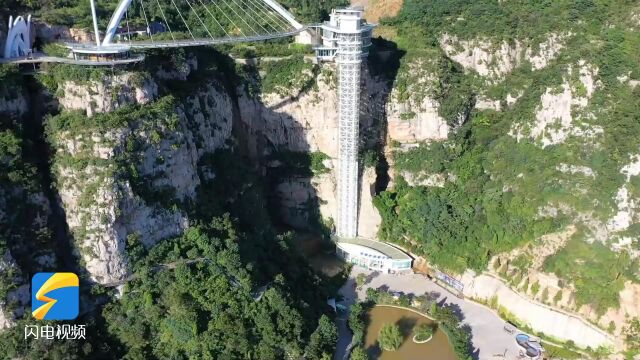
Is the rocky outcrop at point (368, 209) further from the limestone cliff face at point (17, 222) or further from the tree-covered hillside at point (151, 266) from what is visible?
the limestone cliff face at point (17, 222)

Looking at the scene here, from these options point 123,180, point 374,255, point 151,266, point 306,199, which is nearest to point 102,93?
point 123,180

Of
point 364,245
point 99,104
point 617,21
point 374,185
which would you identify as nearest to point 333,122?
point 374,185

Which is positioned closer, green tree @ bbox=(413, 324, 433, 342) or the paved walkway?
the paved walkway

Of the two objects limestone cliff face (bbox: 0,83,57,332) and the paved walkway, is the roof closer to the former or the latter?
the paved walkway

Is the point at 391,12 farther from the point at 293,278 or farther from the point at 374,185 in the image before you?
the point at 293,278

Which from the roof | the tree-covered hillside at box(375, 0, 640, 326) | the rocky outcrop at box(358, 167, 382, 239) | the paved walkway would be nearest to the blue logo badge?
the paved walkway

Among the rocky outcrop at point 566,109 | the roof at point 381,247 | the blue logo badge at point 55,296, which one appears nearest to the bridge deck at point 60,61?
the blue logo badge at point 55,296
